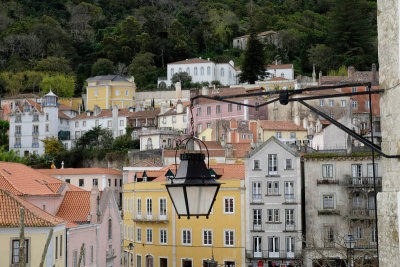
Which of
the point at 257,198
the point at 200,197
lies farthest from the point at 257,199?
the point at 200,197

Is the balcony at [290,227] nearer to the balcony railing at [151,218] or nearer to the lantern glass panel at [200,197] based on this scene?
the balcony railing at [151,218]

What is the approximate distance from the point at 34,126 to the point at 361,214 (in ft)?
182

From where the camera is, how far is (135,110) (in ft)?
302

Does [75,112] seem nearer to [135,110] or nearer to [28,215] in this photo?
[135,110]

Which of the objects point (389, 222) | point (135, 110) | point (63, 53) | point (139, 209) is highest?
point (63, 53)

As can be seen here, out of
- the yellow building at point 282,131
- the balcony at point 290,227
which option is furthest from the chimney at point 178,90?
the balcony at point 290,227

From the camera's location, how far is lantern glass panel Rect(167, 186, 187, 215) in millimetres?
6637

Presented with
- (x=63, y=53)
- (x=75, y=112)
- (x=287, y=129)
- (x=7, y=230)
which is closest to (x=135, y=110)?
(x=75, y=112)

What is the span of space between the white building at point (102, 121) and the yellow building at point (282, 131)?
85.1ft

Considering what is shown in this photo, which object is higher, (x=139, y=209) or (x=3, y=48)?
(x=3, y=48)

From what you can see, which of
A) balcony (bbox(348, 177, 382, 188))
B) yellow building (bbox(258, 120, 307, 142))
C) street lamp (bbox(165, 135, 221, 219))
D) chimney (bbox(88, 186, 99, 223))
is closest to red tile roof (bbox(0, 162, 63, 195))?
chimney (bbox(88, 186, 99, 223))

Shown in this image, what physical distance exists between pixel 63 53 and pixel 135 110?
124 feet

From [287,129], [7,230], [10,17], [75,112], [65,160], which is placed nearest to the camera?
[7,230]

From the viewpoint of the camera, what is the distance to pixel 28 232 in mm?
26828
